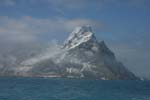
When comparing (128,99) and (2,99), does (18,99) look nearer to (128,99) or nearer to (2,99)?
(2,99)

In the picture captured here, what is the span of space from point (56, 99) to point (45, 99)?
3402mm

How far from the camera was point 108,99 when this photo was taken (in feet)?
329

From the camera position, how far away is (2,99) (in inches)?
3381

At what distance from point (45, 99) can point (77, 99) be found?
11166mm

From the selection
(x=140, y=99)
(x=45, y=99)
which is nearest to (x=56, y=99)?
(x=45, y=99)

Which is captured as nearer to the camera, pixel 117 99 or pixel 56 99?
pixel 56 99

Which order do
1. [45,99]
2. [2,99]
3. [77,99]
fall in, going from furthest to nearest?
[77,99] < [45,99] < [2,99]

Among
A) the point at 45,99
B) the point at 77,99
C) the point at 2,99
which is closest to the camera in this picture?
the point at 2,99

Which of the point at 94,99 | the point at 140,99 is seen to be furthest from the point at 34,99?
the point at 140,99

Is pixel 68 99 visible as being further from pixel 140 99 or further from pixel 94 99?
pixel 140 99

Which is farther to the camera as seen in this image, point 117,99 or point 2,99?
point 117,99

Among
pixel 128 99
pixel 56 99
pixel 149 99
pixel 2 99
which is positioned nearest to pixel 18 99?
pixel 2 99

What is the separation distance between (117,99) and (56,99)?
764 inches

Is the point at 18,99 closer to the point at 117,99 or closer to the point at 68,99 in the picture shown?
the point at 68,99
